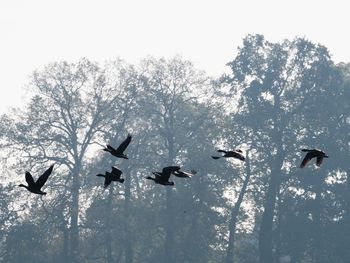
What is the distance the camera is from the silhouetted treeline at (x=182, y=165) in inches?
2228

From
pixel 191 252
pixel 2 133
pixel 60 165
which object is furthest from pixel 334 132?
pixel 2 133

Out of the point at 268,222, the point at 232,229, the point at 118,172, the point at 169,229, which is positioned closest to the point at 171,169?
the point at 118,172

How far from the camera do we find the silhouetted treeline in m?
56.6

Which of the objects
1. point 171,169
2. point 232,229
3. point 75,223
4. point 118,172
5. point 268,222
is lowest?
point 171,169

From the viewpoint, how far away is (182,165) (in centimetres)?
5891

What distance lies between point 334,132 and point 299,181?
5.17 meters

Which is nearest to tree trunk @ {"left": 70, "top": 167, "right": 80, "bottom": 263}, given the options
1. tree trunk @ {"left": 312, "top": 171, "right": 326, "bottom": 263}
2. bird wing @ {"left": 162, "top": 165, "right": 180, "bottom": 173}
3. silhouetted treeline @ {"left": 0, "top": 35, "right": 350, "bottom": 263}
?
silhouetted treeline @ {"left": 0, "top": 35, "right": 350, "bottom": 263}

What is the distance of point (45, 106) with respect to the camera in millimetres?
58969

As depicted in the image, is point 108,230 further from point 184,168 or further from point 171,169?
point 171,169

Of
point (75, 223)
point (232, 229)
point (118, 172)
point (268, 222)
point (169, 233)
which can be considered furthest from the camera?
point (268, 222)

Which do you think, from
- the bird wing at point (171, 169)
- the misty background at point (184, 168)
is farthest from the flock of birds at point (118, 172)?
the misty background at point (184, 168)

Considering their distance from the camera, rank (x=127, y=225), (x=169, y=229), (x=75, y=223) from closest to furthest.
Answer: (x=75, y=223), (x=127, y=225), (x=169, y=229)

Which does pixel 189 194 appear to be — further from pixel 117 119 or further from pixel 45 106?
pixel 45 106

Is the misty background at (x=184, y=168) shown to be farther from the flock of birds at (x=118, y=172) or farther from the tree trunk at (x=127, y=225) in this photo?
the flock of birds at (x=118, y=172)
